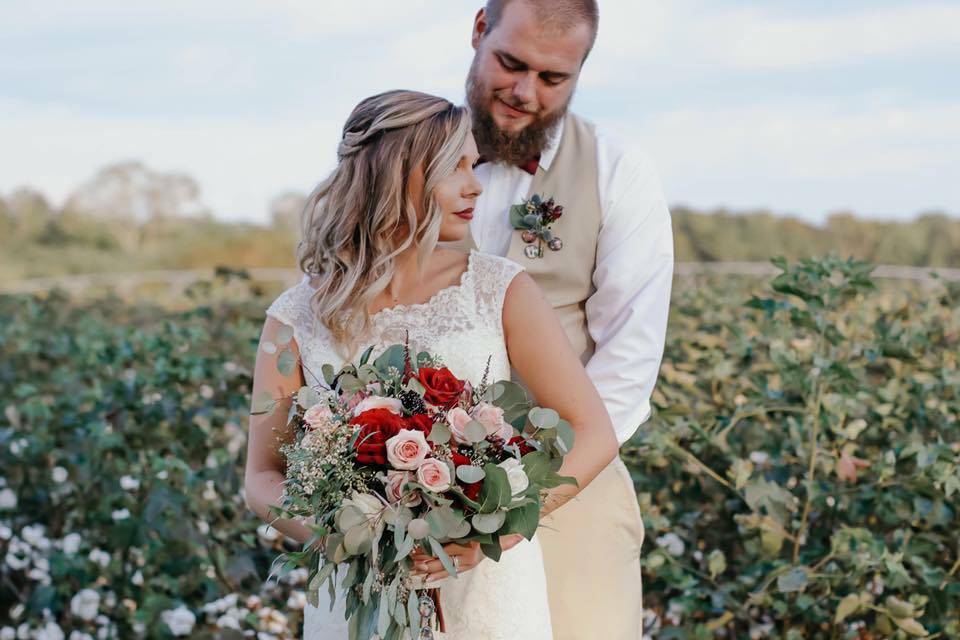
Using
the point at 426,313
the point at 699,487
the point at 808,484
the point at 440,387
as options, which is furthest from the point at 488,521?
the point at 699,487

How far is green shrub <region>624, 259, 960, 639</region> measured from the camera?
3705mm

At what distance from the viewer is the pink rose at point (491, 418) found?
2230 millimetres

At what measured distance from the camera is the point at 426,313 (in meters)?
2.75

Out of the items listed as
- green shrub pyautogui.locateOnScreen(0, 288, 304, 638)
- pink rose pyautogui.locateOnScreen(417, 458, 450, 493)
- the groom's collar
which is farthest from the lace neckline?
green shrub pyautogui.locateOnScreen(0, 288, 304, 638)

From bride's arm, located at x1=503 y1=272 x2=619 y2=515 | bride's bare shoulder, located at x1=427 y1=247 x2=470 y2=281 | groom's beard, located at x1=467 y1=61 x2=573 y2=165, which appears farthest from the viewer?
groom's beard, located at x1=467 y1=61 x2=573 y2=165

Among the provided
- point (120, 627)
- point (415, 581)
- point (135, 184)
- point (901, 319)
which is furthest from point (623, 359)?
point (135, 184)

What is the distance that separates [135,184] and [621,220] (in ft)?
86.4

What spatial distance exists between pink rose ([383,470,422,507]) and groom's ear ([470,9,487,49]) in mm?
1542

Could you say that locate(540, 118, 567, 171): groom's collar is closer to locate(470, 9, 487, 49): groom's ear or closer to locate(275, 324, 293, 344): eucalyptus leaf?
locate(470, 9, 487, 49): groom's ear

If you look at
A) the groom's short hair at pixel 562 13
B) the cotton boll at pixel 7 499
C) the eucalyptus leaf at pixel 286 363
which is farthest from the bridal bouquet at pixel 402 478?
the cotton boll at pixel 7 499

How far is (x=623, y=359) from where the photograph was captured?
2.99m

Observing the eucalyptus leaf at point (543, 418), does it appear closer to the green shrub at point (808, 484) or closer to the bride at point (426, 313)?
the bride at point (426, 313)

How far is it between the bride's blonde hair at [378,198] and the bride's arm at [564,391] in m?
0.31

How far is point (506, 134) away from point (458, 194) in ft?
1.68
